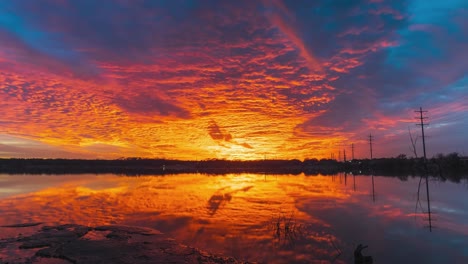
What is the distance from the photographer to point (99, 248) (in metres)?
15.2

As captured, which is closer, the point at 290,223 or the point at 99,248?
the point at 99,248

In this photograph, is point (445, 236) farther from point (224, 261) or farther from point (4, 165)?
point (4, 165)

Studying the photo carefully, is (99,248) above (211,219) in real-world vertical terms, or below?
below

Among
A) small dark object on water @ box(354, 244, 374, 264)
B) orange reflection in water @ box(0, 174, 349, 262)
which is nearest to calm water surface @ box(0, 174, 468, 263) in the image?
orange reflection in water @ box(0, 174, 349, 262)

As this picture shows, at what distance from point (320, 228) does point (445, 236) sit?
6216 mm

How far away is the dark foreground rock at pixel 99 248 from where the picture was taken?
44.1 feet

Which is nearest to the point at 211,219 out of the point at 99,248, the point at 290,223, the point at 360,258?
the point at 290,223

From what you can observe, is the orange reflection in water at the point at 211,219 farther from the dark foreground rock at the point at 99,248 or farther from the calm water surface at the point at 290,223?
the dark foreground rock at the point at 99,248

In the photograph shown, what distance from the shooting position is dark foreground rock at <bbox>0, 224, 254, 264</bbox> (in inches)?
529

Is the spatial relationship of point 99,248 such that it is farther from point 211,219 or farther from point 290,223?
point 290,223

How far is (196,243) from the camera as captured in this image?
1650cm

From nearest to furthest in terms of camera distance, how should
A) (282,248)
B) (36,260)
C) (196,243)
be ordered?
(36,260) → (282,248) → (196,243)

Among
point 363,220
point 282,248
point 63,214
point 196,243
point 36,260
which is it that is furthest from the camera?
point 63,214

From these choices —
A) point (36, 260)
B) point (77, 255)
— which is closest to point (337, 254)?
point (77, 255)
